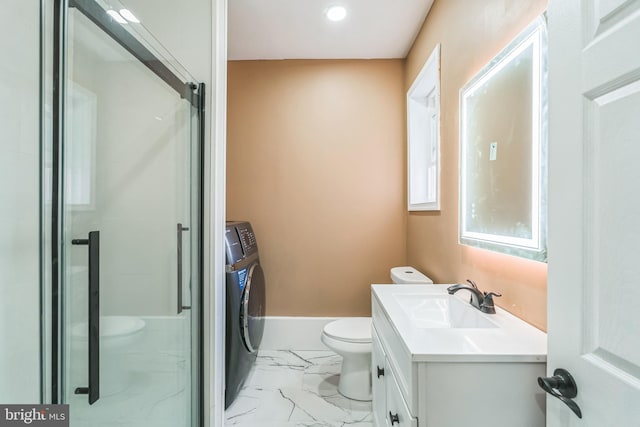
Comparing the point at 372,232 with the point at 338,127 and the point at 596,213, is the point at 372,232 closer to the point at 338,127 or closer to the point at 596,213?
the point at 338,127

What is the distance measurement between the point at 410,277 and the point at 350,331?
533mm

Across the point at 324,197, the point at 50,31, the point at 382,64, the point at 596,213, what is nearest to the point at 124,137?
the point at 50,31

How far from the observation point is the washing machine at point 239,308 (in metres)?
1.79

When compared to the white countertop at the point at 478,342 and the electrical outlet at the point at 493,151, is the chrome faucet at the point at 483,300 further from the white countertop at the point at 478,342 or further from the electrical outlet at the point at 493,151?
the electrical outlet at the point at 493,151

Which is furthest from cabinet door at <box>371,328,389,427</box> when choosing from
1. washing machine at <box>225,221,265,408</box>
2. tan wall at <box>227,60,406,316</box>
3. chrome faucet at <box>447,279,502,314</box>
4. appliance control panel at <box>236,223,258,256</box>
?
tan wall at <box>227,60,406,316</box>

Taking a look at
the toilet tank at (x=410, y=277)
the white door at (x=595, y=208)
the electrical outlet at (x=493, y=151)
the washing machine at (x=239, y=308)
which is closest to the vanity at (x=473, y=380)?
the white door at (x=595, y=208)

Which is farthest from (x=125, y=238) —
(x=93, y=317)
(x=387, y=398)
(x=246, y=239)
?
(x=387, y=398)

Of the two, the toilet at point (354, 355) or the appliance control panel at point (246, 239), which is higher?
the appliance control panel at point (246, 239)

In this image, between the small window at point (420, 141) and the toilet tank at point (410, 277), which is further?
the small window at point (420, 141)

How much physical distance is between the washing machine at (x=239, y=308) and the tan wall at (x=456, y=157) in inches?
47.8

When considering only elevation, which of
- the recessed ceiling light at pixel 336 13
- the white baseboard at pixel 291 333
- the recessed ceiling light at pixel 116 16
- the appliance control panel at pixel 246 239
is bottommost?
the white baseboard at pixel 291 333

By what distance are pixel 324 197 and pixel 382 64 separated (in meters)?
1.25

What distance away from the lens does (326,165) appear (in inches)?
106
